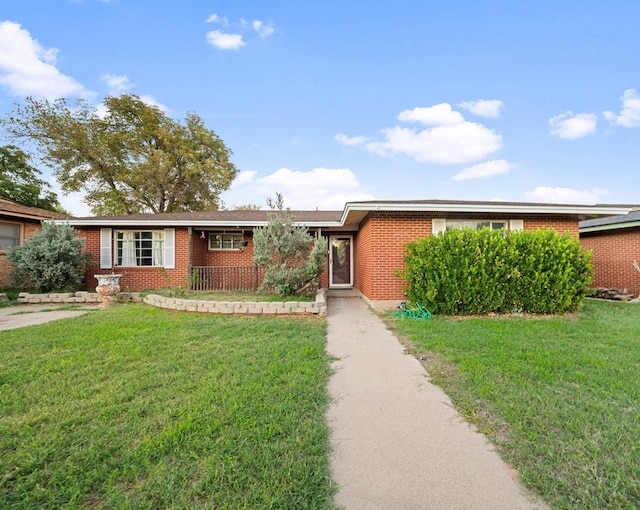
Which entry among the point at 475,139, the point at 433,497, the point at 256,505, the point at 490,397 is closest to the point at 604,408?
the point at 490,397

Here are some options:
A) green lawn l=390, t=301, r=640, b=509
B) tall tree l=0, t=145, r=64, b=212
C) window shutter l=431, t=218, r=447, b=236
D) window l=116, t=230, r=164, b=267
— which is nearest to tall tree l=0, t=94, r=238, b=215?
tall tree l=0, t=145, r=64, b=212

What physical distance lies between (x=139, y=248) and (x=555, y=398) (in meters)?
11.6

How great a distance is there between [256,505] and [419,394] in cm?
193

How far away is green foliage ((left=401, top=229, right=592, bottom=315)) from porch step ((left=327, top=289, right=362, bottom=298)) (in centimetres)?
382

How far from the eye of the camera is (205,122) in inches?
841

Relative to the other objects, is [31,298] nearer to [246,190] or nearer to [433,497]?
[433,497]

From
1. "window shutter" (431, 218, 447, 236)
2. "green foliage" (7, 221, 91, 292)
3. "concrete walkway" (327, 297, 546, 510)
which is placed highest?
"window shutter" (431, 218, 447, 236)

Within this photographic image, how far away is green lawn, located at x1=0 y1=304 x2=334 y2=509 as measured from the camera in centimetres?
163

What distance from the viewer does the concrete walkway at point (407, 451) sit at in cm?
162

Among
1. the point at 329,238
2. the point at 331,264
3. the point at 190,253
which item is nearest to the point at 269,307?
the point at 190,253

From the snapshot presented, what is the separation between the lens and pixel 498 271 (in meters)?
6.40

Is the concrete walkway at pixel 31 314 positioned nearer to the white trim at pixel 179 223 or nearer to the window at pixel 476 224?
the white trim at pixel 179 223

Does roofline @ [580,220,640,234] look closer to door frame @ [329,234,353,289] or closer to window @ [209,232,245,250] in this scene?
door frame @ [329,234,353,289]

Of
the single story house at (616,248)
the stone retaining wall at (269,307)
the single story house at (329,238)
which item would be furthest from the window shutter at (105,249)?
the single story house at (616,248)
